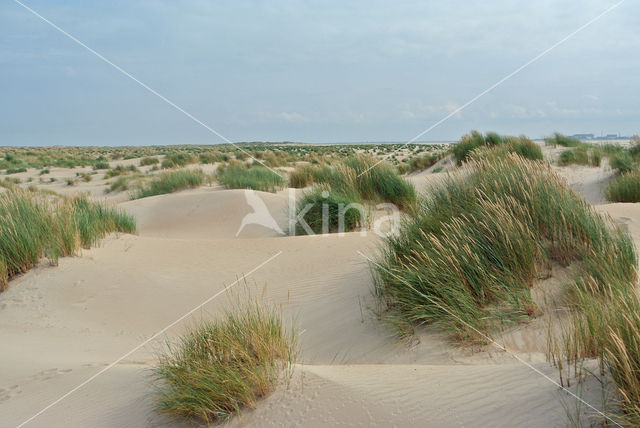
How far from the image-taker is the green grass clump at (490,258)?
420 cm

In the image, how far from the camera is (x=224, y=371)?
313 cm

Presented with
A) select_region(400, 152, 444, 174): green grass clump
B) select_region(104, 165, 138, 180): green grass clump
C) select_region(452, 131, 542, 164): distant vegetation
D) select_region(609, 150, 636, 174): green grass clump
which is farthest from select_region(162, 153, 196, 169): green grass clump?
select_region(609, 150, 636, 174): green grass clump

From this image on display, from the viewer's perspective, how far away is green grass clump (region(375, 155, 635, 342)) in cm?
420

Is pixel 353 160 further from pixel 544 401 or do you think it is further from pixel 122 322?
pixel 544 401

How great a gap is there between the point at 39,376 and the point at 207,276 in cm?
339

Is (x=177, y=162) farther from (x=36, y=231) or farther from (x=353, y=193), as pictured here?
(x=36, y=231)

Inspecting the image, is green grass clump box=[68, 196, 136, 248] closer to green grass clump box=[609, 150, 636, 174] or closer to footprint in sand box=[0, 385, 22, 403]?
footprint in sand box=[0, 385, 22, 403]

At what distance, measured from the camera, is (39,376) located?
4.07m

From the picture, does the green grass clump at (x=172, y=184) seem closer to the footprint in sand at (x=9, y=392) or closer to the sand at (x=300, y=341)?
the sand at (x=300, y=341)

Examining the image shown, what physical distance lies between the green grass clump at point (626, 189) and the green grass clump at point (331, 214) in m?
6.27

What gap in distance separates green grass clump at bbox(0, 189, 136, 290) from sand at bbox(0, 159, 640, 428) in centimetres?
25

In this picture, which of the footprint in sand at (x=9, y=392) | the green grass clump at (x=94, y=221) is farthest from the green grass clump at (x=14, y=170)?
the footprint in sand at (x=9, y=392)

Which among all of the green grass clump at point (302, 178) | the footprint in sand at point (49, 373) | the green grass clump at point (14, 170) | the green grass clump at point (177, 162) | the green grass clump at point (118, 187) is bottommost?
the footprint in sand at point (49, 373)

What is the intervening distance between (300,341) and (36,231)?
4.65 metres
